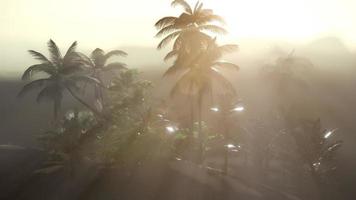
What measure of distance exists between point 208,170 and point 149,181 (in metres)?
8.25

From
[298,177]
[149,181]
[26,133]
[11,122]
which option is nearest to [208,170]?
[149,181]

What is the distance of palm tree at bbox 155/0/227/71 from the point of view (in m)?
47.8

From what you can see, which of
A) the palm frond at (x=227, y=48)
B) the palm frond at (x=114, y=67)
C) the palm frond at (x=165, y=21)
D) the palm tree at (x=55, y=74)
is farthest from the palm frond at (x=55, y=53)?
the palm frond at (x=227, y=48)

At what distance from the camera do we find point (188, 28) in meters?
48.4

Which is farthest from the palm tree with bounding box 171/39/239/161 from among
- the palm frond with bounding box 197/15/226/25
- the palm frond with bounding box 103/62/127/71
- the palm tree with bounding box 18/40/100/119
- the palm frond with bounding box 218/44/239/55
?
the palm frond with bounding box 103/62/127/71

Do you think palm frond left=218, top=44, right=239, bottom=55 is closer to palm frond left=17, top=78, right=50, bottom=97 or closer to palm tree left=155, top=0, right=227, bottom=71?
palm tree left=155, top=0, right=227, bottom=71

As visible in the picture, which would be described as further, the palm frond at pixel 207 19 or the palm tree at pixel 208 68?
the palm frond at pixel 207 19

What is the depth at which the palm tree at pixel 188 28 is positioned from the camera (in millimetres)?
47781

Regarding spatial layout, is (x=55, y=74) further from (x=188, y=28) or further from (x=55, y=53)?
(x=188, y=28)

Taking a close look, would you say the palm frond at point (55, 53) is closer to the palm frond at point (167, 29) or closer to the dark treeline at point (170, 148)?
the dark treeline at point (170, 148)

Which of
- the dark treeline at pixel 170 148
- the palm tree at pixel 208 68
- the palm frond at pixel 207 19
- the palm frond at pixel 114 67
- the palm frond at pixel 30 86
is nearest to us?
the dark treeline at pixel 170 148

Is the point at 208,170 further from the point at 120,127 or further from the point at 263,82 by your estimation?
the point at 263,82

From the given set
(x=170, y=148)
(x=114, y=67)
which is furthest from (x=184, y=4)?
(x=114, y=67)

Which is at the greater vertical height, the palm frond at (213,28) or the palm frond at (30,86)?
the palm frond at (213,28)
